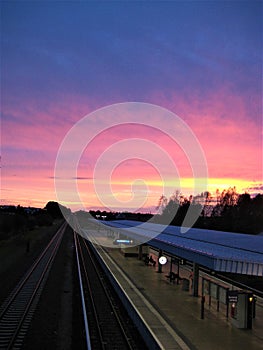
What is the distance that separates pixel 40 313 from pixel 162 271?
50.8 feet

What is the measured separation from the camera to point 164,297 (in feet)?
67.9

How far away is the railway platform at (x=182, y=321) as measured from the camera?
1314cm

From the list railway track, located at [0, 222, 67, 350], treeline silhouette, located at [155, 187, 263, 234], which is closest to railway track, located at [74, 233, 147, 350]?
railway track, located at [0, 222, 67, 350]

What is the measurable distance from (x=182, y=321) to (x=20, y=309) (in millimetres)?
6936

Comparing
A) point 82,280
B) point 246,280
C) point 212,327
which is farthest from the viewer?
point 246,280

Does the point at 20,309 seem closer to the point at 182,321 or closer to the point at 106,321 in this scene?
the point at 106,321

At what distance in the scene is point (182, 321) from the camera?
51.8 feet

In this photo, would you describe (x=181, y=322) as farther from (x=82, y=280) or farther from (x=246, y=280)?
(x=246, y=280)

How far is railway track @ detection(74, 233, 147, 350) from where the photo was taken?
13.3 metres

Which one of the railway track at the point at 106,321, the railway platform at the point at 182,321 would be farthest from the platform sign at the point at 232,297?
the railway track at the point at 106,321

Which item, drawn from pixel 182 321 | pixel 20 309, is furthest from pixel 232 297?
pixel 20 309

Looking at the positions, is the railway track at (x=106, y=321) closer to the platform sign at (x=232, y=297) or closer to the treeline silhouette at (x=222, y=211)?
the platform sign at (x=232, y=297)

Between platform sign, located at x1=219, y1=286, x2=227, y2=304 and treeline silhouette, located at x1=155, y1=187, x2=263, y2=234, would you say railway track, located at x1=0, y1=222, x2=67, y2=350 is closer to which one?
platform sign, located at x1=219, y1=286, x2=227, y2=304

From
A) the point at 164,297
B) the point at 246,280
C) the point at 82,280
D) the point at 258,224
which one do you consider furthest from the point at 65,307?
the point at 258,224
